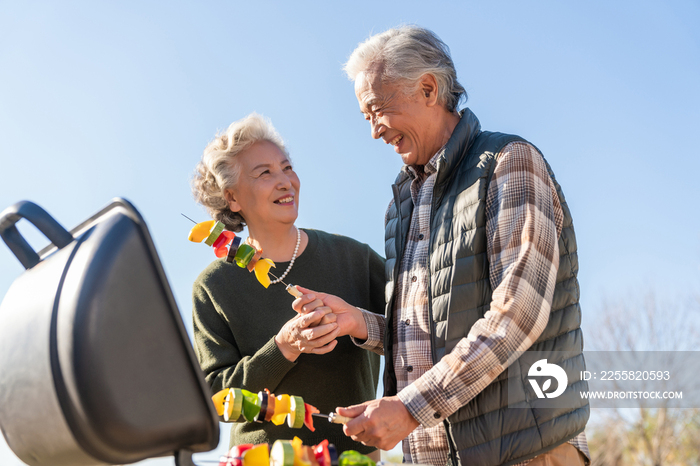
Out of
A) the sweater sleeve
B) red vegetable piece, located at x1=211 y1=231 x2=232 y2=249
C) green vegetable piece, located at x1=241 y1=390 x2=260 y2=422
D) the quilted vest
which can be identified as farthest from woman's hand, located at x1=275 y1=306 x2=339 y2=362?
green vegetable piece, located at x1=241 y1=390 x2=260 y2=422

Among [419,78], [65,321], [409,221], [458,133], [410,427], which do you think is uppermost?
[419,78]

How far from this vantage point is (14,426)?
96 cm

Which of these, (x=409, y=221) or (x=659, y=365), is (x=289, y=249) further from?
(x=659, y=365)

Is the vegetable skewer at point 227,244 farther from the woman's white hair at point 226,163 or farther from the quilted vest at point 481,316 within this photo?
the quilted vest at point 481,316

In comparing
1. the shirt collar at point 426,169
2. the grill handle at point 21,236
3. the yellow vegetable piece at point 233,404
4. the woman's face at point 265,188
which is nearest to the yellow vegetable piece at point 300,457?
the grill handle at point 21,236

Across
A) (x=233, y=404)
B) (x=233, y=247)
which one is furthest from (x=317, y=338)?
(x=233, y=404)

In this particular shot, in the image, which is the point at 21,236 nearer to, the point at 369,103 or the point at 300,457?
the point at 300,457

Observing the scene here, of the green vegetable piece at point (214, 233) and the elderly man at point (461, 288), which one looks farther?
the green vegetable piece at point (214, 233)

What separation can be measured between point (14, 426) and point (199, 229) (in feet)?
5.63

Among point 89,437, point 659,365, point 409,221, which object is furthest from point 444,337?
point 659,365

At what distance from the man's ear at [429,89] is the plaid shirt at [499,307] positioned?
51cm

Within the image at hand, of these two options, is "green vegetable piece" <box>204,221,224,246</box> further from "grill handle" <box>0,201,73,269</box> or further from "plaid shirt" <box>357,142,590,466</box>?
"grill handle" <box>0,201,73,269</box>

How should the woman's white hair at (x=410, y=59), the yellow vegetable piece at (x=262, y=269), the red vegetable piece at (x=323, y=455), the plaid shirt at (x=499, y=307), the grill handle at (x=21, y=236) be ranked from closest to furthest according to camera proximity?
the grill handle at (x=21, y=236), the red vegetable piece at (x=323, y=455), the plaid shirt at (x=499, y=307), the woman's white hair at (x=410, y=59), the yellow vegetable piece at (x=262, y=269)

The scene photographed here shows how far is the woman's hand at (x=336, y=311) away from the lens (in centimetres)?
241
